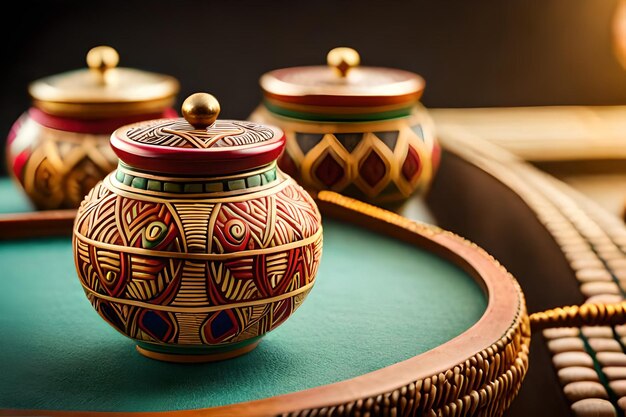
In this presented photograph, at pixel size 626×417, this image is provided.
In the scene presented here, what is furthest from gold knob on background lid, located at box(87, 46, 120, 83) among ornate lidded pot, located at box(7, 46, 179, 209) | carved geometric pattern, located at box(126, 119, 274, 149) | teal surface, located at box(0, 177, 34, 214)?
carved geometric pattern, located at box(126, 119, 274, 149)

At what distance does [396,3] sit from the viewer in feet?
5.52

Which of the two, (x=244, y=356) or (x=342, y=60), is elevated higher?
(x=342, y=60)

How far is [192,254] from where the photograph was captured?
61cm

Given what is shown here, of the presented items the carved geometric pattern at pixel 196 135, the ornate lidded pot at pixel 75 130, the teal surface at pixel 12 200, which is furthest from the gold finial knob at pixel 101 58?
the carved geometric pattern at pixel 196 135

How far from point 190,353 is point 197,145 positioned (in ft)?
0.60

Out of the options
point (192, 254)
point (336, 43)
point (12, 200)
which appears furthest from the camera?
point (336, 43)

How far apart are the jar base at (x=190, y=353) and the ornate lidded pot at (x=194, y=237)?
0.05 ft

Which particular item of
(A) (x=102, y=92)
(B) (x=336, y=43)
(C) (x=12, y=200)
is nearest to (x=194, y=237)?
(A) (x=102, y=92)

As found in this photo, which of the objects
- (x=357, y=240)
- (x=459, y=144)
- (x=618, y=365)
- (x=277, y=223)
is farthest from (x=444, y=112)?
(x=277, y=223)

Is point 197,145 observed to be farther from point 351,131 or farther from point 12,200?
point 12,200

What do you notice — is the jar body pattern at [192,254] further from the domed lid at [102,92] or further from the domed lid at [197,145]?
the domed lid at [102,92]

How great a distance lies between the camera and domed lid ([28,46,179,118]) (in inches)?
42.0

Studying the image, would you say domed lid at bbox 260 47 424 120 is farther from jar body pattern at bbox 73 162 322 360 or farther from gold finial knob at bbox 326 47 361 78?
jar body pattern at bbox 73 162 322 360

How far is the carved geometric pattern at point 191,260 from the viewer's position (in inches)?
24.2
